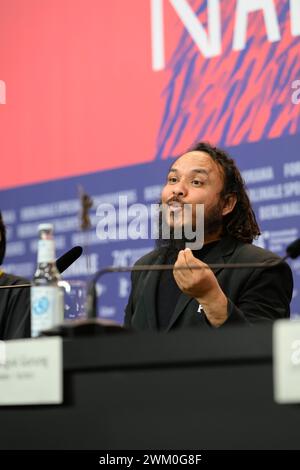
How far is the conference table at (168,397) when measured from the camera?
4.38 ft

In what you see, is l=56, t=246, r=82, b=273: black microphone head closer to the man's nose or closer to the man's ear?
the man's nose

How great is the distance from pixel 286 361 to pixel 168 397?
0.20m

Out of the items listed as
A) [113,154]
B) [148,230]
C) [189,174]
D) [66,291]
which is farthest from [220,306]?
[113,154]

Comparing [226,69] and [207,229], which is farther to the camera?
[226,69]

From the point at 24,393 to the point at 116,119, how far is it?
8.04ft

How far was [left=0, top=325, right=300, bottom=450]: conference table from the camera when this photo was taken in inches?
52.6

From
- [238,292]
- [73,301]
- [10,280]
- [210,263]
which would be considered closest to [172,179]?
[210,263]

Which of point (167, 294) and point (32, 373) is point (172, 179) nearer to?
point (167, 294)

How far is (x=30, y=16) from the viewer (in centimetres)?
421

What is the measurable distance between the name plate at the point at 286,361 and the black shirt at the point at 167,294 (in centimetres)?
137

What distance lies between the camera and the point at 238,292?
8.52ft

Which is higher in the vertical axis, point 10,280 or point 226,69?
point 226,69
